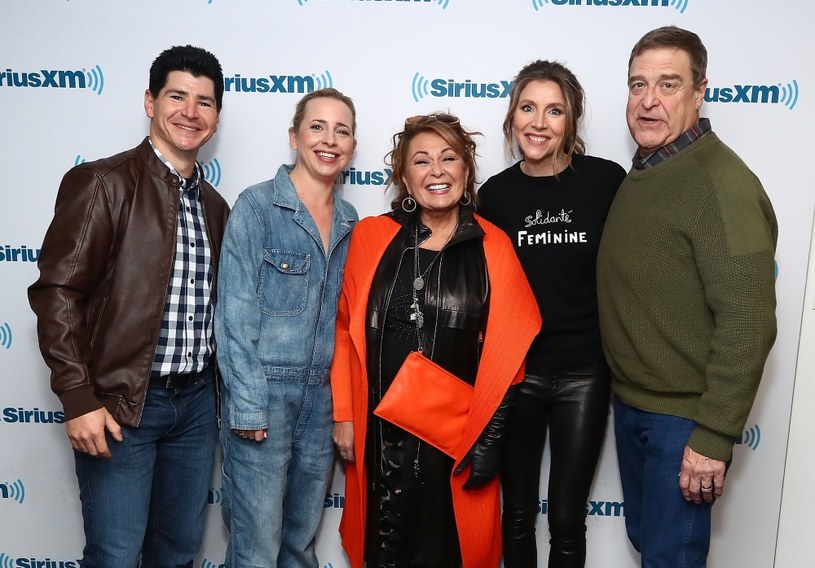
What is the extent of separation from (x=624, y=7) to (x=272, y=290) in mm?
1660

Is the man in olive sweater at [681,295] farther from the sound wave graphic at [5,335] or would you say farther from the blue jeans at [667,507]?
the sound wave graphic at [5,335]

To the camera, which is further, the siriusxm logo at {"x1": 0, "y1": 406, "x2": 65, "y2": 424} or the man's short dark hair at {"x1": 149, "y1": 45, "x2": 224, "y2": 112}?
the siriusxm logo at {"x1": 0, "y1": 406, "x2": 65, "y2": 424}

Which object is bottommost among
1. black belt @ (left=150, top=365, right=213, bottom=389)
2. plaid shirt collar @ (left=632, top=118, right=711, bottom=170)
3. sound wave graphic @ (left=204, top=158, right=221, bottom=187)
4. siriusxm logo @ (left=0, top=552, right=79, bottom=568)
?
siriusxm logo @ (left=0, top=552, right=79, bottom=568)

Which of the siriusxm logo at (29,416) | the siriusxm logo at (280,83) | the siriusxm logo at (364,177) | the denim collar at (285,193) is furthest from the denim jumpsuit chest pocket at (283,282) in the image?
the siriusxm logo at (29,416)

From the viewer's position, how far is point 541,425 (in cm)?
198

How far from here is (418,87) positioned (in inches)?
87.0

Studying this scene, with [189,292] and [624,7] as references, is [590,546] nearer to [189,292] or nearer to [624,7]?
[189,292]

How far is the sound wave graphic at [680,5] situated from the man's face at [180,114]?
1696 mm

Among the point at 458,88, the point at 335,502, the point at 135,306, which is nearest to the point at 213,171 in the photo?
the point at 135,306

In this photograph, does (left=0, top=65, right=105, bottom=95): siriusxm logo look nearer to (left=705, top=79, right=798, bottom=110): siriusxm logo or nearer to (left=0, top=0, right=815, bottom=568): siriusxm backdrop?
(left=0, top=0, right=815, bottom=568): siriusxm backdrop

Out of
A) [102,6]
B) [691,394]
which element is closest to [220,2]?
[102,6]

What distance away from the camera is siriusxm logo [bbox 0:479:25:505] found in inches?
94.3

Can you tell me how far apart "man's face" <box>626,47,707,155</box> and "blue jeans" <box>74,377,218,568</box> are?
161cm

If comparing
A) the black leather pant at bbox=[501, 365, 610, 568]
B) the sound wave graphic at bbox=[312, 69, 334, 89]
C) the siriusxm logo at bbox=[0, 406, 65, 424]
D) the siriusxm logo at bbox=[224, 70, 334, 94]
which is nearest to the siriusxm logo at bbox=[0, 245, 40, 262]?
the siriusxm logo at bbox=[0, 406, 65, 424]
